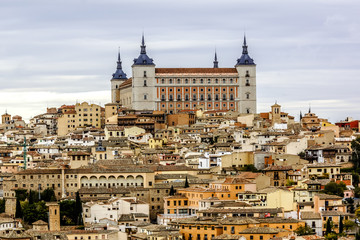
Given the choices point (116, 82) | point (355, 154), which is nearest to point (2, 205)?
point (355, 154)

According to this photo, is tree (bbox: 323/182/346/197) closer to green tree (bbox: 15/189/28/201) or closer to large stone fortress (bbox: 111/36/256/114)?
green tree (bbox: 15/189/28/201)

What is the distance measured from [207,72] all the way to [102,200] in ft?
198

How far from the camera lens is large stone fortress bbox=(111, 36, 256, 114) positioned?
13000 centimetres

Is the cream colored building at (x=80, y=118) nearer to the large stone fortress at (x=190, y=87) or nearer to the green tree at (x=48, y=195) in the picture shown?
the large stone fortress at (x=190, y=87)

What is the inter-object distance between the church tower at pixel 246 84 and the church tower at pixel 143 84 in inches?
440

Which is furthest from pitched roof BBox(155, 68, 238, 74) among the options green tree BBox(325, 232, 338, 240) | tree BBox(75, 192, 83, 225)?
green tree BBox(325, 232, 338, 240)

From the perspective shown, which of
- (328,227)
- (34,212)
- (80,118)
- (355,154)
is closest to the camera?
(328,227)

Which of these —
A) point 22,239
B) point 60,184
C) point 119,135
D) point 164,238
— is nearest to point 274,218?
point 164,238

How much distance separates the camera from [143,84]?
428 ft

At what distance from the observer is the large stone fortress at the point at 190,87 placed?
427 ft

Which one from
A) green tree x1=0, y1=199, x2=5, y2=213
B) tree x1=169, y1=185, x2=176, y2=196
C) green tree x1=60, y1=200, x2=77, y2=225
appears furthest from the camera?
tree x1=169, y1=185, x2=176, y2=196

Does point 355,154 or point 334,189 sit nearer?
point 334,189

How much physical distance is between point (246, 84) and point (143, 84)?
1326 cm

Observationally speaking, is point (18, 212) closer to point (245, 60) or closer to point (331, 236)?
point (331, 236)
